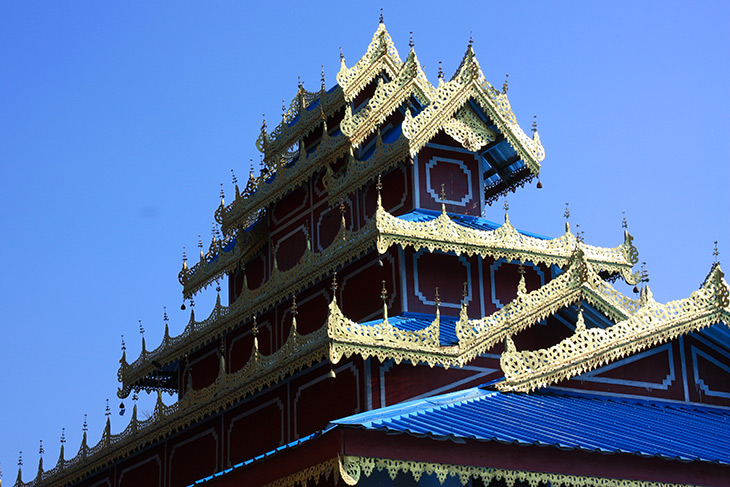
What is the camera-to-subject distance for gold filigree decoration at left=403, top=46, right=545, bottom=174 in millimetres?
29875

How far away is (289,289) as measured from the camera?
30.7 metres

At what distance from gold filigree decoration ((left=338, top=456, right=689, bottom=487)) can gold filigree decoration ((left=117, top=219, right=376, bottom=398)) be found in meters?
9.65

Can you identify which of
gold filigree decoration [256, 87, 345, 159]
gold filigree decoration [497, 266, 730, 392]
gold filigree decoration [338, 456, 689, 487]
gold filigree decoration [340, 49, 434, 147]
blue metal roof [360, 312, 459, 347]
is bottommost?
gold filigree decoration [338, 456, 689, 487]

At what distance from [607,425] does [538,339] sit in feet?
13.9

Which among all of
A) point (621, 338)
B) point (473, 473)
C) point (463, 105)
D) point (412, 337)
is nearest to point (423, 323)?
point (412, 337)

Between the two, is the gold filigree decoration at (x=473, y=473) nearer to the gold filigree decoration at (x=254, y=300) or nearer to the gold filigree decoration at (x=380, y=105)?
the gold filigree decoration at (x=254, y=300)

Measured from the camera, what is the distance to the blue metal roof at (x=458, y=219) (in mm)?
28922

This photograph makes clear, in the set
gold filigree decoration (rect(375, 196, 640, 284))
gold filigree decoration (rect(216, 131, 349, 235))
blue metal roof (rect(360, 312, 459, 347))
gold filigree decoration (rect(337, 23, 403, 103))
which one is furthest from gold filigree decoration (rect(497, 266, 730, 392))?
gold filigree decoration (rect(337, 23, 403, 103))

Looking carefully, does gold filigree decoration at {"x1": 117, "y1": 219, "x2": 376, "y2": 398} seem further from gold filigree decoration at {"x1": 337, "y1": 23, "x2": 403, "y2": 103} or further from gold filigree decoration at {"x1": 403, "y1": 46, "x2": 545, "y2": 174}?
gold filigree decoration at {"x1": 337, "y1": 23, "x2": 403, "y2": 103}

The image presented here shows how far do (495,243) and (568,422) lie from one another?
866 centimetres

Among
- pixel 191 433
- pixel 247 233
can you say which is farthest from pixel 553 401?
pixel 247 233

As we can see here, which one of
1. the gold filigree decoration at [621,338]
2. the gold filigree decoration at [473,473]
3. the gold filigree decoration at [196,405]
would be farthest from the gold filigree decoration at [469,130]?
the gold filigree decoration at [473,473]

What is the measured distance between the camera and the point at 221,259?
3728cm

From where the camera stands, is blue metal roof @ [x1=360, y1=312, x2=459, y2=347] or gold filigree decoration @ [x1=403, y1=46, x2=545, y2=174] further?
gold filigree decoration @ [x1=403, y1=46, x2=545, y2=174]
